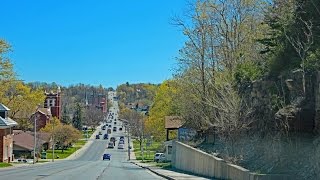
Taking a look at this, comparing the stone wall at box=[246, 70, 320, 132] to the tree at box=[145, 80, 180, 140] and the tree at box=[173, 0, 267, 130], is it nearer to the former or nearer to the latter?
the tree at box=[173, 0, 267, 130]

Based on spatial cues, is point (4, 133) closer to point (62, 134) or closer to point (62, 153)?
point (62, 153)

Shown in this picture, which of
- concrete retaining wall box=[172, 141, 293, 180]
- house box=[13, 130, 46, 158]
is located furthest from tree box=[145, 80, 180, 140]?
concrete retaining wall box=[172, 141, 293, 180]

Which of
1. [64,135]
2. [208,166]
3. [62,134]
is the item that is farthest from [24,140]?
[208,166]

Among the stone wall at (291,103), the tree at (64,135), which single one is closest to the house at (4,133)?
the tree at (64,135)

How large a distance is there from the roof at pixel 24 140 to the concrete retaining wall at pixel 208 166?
55.4 metres

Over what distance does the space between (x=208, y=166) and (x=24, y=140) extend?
76770mm

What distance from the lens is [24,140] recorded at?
102m

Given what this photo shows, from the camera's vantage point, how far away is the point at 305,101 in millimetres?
20156

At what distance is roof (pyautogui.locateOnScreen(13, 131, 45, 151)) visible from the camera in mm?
99688

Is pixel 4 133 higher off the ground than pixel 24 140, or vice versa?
pixel 4 133

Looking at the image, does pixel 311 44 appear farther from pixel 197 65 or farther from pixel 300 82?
pixel 197 65

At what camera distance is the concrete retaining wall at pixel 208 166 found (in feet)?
69.7

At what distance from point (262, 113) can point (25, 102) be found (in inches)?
2757

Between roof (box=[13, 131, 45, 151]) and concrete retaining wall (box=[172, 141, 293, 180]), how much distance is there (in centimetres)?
5538
